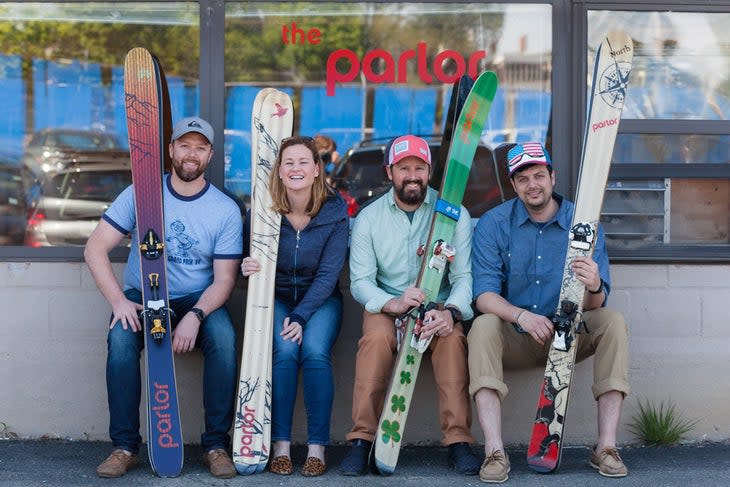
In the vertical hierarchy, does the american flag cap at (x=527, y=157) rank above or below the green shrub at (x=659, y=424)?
above

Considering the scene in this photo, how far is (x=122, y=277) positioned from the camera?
549 centimetres

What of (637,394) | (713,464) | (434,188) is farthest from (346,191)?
(713,464)

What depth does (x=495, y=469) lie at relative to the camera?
4664 mm

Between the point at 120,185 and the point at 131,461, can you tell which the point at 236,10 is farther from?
the point at 131,461

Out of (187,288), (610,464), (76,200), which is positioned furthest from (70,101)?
(610,464)

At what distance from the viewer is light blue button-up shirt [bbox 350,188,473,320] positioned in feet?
16.4

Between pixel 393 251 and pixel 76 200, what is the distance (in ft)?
5.50

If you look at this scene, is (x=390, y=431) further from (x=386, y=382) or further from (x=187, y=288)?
(x=187, y=288)

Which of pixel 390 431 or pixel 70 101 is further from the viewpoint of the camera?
pixel 70 101

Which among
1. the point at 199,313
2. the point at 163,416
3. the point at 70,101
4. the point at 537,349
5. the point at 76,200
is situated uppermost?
the point at 70,101

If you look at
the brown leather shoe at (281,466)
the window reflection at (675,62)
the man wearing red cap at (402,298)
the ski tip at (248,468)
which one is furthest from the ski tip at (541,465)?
the window reflection at (675,62)

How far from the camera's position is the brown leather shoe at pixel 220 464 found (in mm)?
4758

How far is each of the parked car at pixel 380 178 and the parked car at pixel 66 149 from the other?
1.15 metres

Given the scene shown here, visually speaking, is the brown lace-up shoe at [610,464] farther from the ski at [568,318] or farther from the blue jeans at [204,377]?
the blue jeans at [204,377]
